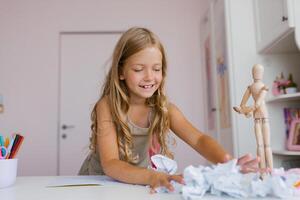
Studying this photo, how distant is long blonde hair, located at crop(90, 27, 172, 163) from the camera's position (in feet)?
3.10

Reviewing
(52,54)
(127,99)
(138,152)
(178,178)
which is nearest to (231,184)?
(178,178)

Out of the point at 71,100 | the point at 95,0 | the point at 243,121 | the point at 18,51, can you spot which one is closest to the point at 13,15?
the point at 18,51

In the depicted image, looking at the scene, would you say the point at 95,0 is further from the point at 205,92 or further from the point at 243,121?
the point at 243,121

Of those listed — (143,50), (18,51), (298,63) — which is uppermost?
(18,51)

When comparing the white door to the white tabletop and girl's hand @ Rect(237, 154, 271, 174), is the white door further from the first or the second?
girl's hand @ Rect(237, 154, 271, 174)

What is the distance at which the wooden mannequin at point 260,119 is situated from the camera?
0.60 metres

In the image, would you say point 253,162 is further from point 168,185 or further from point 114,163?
point 114,163

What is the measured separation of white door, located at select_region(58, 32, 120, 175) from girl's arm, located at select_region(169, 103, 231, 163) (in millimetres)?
2028

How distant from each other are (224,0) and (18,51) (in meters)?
2.08

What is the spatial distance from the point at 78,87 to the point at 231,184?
2.78 metres

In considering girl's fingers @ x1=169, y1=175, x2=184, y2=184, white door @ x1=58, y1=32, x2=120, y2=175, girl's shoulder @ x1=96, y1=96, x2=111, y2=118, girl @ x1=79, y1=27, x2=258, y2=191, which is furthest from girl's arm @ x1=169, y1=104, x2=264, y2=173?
white door @ x1=58, y1=32, x2=120, y2=175

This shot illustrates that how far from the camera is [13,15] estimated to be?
10.5 ft

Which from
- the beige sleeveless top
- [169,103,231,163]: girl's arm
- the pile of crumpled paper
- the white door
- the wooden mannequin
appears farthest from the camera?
A: the white door

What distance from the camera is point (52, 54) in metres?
3.18
